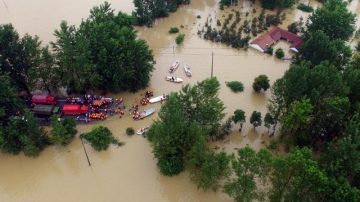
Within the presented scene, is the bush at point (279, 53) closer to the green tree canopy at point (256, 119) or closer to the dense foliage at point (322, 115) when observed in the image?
the dense foliage at point (322, 115)

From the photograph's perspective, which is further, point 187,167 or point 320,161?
point 187,167

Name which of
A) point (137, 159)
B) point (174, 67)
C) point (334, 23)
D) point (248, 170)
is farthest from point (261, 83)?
point (248, 170)

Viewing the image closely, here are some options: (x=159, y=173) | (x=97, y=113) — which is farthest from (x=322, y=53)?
(x=97, y=113)

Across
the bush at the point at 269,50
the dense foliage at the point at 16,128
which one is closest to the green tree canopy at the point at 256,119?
the bush at the point at 269,50

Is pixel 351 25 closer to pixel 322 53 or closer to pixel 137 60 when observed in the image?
pixel 322 53

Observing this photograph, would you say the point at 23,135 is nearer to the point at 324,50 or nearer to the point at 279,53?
the point at 279,53

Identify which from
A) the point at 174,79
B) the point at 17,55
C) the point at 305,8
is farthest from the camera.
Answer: the point at 305,8
